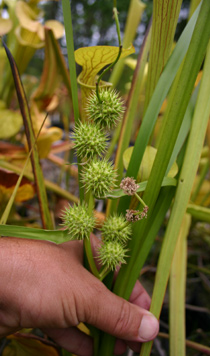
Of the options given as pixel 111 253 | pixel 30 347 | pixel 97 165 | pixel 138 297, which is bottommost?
pixel 30 347

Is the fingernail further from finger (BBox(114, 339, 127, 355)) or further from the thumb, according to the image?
finger (BBox(114, 339, 127, 355))

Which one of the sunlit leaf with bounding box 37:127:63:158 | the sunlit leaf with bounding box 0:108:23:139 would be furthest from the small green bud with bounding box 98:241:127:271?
the sunlit leaf with bounding box 0:108:23:139

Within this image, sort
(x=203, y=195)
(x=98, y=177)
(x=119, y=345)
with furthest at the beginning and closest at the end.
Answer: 1. (x=203, y=195)
2. (x=119, y=345)
3. (x=98, y=177)

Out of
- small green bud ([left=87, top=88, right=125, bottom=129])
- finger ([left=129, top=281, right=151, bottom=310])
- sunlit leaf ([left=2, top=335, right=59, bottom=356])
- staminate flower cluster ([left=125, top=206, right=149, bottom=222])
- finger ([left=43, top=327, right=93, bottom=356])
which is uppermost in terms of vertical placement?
A: small green bud ([left=87, top=88, right=125, bottom=129])

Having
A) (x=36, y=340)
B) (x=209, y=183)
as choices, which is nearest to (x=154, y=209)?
(x=36, y=340)

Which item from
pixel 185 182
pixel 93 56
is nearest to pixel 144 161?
pixel 185 182

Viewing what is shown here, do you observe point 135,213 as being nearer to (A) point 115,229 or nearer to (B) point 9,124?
(A) point 115,229
